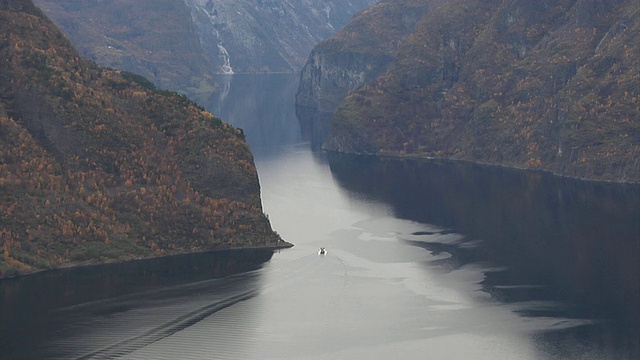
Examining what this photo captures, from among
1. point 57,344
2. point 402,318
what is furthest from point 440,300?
point 57,344

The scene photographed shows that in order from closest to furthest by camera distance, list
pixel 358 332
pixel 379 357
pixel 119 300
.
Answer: pixel 379 357 → pixel 358 332 → pixel 119 300

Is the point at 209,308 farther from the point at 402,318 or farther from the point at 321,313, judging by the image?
the point at 402,318

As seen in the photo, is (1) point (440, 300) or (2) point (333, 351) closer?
(2) point (333, 351)

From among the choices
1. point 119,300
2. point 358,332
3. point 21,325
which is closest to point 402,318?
point 358,332

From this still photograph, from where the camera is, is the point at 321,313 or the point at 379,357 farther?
the point at 321,313

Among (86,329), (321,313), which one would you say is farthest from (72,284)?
(321,313)

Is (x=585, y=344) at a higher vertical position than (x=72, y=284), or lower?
lower

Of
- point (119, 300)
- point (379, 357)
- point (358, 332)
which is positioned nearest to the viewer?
point (379, 357)

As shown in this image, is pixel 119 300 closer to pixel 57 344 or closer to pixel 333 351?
pixel 57 344
